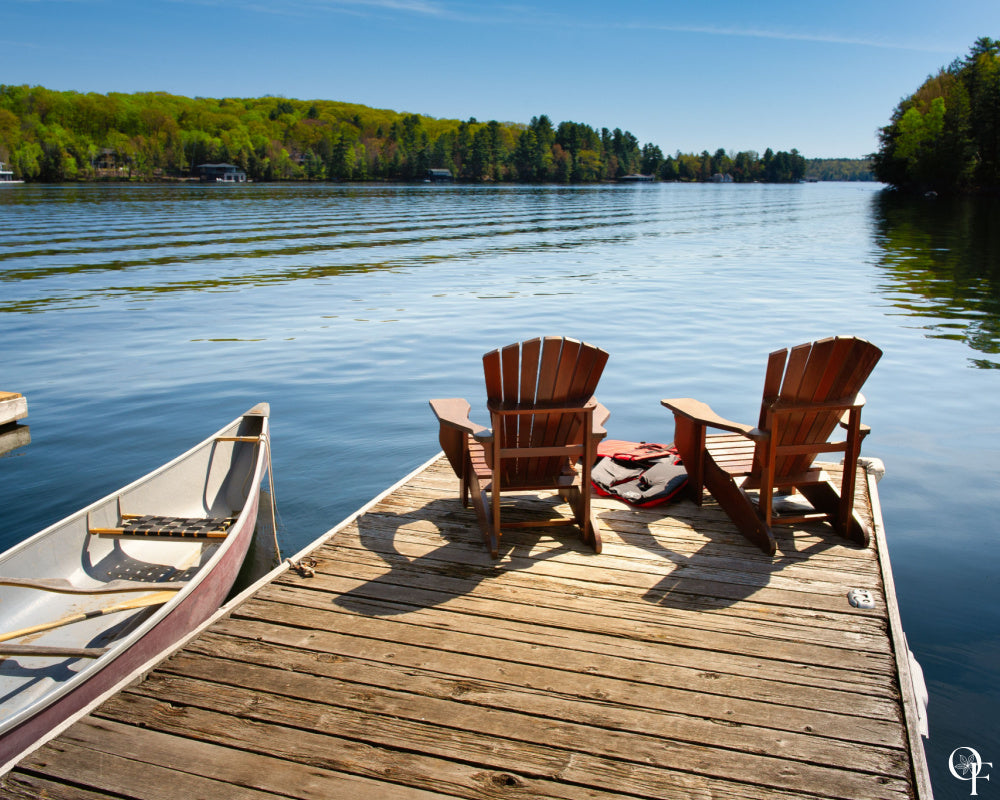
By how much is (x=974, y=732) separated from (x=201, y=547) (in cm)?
444

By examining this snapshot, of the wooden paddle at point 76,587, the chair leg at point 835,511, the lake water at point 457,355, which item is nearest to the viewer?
the wooden paddle at point 76,587

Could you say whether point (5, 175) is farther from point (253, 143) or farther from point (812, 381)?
point (812, 381)

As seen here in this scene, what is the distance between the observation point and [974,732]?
362 cm

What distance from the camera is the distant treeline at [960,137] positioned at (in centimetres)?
5912

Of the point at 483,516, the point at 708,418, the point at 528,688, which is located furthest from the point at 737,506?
the point at 528,688

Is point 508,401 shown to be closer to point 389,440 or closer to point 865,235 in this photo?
point 389,440

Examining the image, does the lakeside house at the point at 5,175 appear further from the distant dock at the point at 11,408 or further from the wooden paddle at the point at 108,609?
the wooden paddle at the point at 108,609

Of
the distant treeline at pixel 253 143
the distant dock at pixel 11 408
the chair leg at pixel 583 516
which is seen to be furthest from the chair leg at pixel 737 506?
the distant treeline at pixel 253 143

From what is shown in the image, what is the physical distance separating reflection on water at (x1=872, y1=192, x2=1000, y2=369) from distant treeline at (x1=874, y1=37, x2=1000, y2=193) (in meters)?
25.1

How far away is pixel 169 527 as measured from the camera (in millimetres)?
4516

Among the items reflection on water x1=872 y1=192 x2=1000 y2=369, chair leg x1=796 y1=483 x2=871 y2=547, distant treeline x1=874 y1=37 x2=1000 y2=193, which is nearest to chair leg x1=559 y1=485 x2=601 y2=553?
chair leg x1=796 y1=483 x2=871 y2=547

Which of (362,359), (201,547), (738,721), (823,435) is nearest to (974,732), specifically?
(823,435)

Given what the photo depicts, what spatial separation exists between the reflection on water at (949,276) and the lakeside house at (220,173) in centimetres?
10755

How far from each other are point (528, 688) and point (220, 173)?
433 ft
